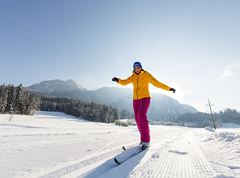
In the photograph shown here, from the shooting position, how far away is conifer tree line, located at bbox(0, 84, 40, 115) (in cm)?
7319

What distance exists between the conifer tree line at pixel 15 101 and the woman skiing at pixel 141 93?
74801 millimetres

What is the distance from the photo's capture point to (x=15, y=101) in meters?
78.9

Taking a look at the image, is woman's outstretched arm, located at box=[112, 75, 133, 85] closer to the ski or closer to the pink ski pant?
the pink ski pant

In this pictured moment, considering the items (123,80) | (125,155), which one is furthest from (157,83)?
(125,155)

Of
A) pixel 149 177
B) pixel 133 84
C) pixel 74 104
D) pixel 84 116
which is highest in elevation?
pixel 74 104

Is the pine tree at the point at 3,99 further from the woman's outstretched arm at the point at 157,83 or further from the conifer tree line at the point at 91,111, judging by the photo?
the woman's outstretched arm at the point at 157,83

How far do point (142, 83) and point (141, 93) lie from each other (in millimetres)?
323

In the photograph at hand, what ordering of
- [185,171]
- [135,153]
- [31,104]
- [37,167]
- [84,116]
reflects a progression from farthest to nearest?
[84,116] < [31,104] < [135,153] < [37,167] < [185,171]

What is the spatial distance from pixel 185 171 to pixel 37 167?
2.13 metres

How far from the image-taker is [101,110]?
10650cm

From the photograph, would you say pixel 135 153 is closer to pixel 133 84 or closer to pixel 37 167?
pixel 37 167

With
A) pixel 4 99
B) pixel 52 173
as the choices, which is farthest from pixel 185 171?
pixel 4 99

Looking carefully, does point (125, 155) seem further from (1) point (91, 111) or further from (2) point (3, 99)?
(1) point (91, 111)

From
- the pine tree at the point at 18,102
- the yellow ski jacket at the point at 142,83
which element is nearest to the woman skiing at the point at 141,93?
the yellow ski jacket at the point at 142,83
